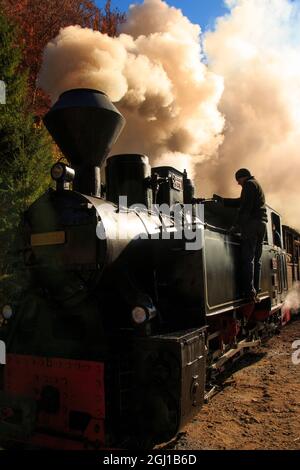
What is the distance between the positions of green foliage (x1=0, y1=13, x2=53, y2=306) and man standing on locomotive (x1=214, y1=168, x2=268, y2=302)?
5.65 metres

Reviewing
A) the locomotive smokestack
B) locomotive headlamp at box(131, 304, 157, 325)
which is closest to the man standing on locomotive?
the locomotive smokestack

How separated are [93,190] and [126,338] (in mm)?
1528

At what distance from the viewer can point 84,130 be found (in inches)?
166

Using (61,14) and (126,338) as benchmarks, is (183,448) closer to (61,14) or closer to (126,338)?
(126,338)

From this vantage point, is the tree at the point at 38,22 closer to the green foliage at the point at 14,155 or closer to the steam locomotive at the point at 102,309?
the green foliage at the point at 14,155

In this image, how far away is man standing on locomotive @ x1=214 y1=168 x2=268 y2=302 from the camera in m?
5.46

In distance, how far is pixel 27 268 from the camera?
151 inches

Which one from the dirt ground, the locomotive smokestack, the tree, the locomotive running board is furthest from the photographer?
the tree

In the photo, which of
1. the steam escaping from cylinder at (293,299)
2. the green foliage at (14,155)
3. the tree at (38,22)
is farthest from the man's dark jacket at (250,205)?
the tree at (38,22)

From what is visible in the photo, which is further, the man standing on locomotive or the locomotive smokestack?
the man standing on locomotive

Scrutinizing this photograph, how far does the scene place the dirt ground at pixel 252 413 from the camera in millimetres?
3709

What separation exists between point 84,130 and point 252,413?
3.43 metres

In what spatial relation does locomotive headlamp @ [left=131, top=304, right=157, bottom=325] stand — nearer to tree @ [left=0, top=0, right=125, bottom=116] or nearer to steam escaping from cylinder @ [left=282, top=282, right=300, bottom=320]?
steam escaping from cylinder @ [left=282, top=282, right=300, bottom=320]
